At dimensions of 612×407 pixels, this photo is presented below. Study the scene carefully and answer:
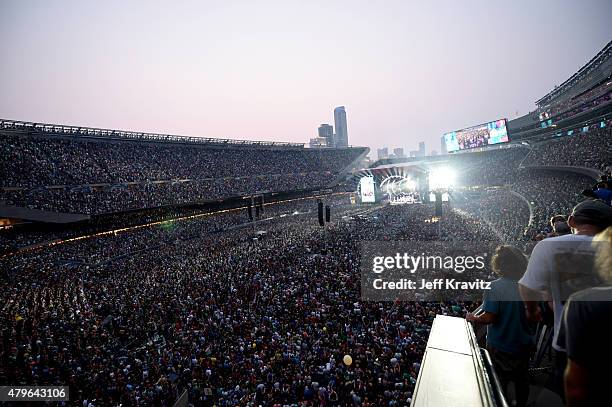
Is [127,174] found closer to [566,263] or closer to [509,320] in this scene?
[509,320]

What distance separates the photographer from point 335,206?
56.2 meters

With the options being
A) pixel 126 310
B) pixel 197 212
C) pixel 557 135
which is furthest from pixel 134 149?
pixel 557 135

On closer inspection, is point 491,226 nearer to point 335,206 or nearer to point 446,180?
point 335,206

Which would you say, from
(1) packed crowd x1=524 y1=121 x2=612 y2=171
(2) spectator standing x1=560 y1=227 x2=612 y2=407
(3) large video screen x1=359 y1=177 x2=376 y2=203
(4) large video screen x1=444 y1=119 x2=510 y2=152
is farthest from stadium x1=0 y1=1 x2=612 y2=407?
(3) large video screen x1=359 y1=177 x2=376 y2=203

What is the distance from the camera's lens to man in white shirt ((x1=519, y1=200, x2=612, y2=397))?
78.2 inches

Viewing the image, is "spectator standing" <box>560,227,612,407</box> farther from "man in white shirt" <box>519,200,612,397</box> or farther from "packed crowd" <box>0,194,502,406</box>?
"packed crowd" <box>0,194,502,406</box>

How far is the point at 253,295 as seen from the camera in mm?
14023

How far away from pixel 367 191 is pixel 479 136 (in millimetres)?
24978

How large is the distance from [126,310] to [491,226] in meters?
25.3

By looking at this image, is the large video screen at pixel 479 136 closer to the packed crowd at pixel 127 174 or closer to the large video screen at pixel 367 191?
the large video screen at pixel 367 191

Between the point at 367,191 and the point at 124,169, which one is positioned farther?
the point at 367,191

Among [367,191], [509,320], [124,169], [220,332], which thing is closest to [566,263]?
[509,320]

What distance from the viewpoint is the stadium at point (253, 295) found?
2920mm

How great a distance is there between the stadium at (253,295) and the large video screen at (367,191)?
14496 mm
